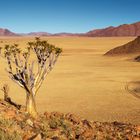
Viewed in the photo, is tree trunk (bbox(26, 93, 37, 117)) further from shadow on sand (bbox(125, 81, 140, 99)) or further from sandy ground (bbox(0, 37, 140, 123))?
shadow on sand (bbox(125, 81, 140, 99))

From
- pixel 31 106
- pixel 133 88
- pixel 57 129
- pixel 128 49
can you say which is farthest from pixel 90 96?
pixel 128 49

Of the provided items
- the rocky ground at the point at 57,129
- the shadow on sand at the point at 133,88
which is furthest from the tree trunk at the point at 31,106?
the shadow on sand at the point at 133,88

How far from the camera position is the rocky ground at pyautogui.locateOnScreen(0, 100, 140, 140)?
35.3ft

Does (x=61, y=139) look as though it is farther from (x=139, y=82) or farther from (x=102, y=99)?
(x=139, y=82)

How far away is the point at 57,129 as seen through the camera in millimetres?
12180

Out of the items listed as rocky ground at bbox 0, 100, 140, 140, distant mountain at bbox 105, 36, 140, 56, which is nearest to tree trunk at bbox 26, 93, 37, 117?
rocky ground at bbox 0, 100, 140, 140

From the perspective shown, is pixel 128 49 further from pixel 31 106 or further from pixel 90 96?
pixel 31 106

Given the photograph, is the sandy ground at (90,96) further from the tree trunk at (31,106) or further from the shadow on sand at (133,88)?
the tree trunk at (31,106)

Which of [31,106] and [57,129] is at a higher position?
[31,106]

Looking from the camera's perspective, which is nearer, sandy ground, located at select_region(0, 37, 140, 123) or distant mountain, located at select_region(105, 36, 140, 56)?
sandy ground, located at select_region(0, 37, 140, 123)

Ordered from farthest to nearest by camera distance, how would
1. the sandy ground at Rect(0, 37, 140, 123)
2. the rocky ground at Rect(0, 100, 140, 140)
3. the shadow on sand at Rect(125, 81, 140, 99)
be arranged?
1. the shadow on sand at Rect(125, 81, 140, 99)
2. the sandy ground at Rect(0, 37, 140, 123)
3. the rocky ground at Rect(0, 100, 140, 140)

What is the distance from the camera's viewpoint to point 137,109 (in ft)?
72.3

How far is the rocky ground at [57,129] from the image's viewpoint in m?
10.8

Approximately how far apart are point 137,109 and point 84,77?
17.0 m
